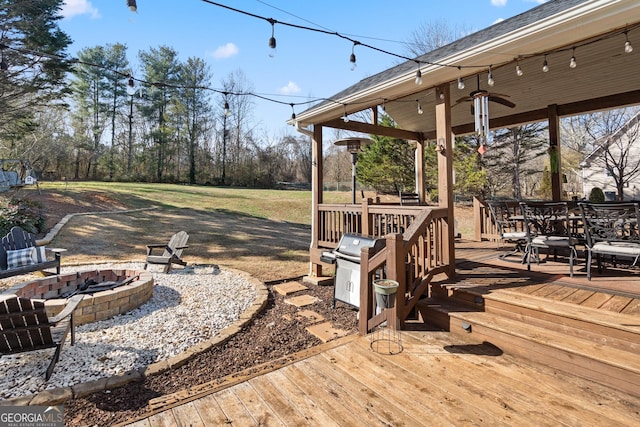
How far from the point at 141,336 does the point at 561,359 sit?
14.0 ft

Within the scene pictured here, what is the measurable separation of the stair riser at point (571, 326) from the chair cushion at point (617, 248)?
1177 mm

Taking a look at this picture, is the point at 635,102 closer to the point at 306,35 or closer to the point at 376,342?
the point at 306,35

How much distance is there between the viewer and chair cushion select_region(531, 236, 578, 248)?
387 cm

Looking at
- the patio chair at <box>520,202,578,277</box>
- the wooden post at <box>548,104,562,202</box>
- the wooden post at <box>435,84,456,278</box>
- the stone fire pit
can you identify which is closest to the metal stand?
the wooden post at <box>435,84,456,278</box>

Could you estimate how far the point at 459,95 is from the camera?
6.09 m

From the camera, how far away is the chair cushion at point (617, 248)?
3.25m

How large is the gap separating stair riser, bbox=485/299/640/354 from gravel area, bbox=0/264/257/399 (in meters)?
3.26

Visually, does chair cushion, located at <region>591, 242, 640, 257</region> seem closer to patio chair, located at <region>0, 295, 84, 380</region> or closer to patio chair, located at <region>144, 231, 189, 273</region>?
patio chair, located at <region>0, 295, 84, 380</region>

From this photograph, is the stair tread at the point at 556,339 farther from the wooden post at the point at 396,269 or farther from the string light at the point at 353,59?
the string light at the point at 353,59

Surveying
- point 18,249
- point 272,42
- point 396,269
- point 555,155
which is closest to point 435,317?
point 396,269

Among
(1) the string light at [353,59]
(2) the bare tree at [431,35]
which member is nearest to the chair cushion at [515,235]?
(1) the string light at [353,59]

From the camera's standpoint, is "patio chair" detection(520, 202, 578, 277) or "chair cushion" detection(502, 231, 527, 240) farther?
"chair cushion" detection(502, 231, 527, 240)

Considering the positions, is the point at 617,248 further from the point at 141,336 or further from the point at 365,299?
the point at 141,336

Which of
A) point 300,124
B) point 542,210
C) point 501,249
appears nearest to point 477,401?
point 542,210
